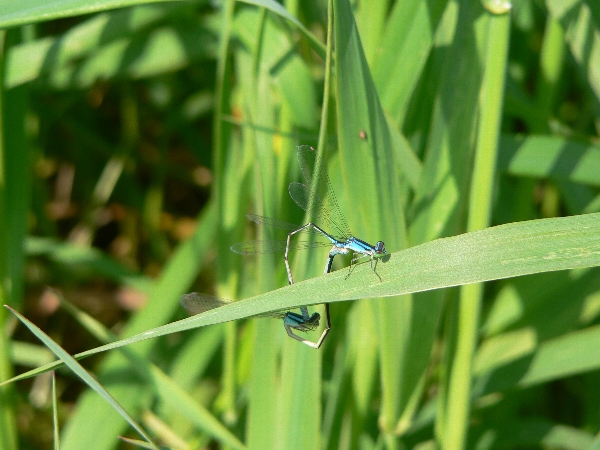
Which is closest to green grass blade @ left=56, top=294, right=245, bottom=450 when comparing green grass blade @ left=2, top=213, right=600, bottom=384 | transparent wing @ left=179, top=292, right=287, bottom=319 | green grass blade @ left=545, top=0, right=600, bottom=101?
transparent wing @ left=179, top=292, right=287, bottom=319

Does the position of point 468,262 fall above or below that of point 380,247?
above

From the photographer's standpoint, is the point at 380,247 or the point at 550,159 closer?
the point at 380,247

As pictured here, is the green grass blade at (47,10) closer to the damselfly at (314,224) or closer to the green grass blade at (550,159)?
the damselfly at (314,224)

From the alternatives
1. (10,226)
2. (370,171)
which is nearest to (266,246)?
(370,171)

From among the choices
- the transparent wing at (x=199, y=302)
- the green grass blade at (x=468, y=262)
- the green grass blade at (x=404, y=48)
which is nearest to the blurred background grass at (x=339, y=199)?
the green grass blade at (x=404, y=48)

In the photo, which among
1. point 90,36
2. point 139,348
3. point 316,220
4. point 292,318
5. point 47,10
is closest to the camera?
point 47,10

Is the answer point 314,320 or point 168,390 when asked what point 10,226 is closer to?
point 168,390
